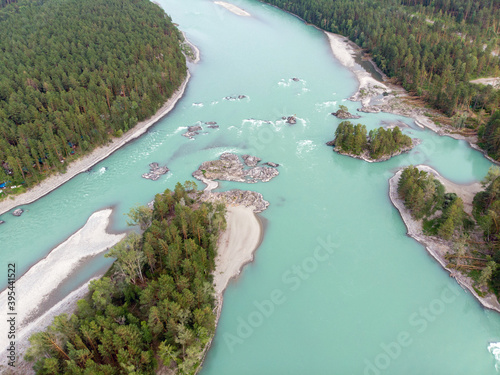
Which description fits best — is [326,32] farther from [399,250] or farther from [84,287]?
[84,287]

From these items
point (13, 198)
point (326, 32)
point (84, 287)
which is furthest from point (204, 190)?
point (326, 32)

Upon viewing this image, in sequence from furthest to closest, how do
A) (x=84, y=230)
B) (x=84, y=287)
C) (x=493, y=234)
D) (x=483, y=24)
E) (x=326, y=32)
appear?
(x=326, y=32), (x=483, y=24), (x=84, y=230), (x=493, y=234), (x=84, y=287)

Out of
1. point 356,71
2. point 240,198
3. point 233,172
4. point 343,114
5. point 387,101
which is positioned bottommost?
point 240,198

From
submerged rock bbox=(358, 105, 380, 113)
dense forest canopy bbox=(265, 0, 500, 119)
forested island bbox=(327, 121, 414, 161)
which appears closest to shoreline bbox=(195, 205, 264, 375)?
forested island bbox=(327, 121, 414, 161)

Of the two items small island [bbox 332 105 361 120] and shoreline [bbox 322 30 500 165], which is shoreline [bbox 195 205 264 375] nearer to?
small island [bbox 332 105 361 120]

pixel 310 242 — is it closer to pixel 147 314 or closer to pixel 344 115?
pixel 147 314

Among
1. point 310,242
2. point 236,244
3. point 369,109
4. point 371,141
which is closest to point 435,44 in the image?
point 369,109

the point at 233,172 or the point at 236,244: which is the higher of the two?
the point at 233,172
